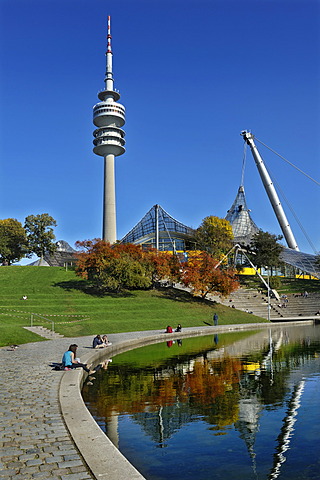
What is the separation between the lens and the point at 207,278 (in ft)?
172

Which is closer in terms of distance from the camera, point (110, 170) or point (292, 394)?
point (292, 394)

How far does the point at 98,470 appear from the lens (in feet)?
19.6

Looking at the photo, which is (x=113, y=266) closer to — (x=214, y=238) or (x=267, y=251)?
(x=214, y=238)

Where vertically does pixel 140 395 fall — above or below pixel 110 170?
below

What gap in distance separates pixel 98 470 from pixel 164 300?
4567 centimetres

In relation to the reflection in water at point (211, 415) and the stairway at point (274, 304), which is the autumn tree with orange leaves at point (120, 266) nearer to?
the stairway at point (274, 304)

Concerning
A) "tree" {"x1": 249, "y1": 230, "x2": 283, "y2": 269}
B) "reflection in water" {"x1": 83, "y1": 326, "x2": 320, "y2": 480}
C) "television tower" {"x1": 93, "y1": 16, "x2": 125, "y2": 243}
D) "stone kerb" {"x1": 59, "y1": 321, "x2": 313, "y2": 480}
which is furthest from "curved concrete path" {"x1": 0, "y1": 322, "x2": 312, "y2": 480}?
"television tower" {"x1": 93, "y1": 16, "x2": 125, "y2": 243}

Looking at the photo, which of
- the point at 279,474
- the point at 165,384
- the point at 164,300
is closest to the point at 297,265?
the point at 164,300

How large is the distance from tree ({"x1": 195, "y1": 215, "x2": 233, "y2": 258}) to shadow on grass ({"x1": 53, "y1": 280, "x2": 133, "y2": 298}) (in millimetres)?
31601

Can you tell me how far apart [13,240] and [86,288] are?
35057 millimetres

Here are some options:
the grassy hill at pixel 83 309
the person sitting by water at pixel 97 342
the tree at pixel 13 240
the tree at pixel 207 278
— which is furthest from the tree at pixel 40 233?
the person sitting by water at pixel 97 342

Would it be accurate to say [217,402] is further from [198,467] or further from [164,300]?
[164,300]

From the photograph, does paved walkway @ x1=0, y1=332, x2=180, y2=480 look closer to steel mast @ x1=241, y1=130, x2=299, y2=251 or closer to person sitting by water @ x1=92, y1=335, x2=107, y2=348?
person sitting by water @ x1=92, y1=335, x2=107, y2=348

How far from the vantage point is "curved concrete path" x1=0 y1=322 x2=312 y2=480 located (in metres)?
6.05
